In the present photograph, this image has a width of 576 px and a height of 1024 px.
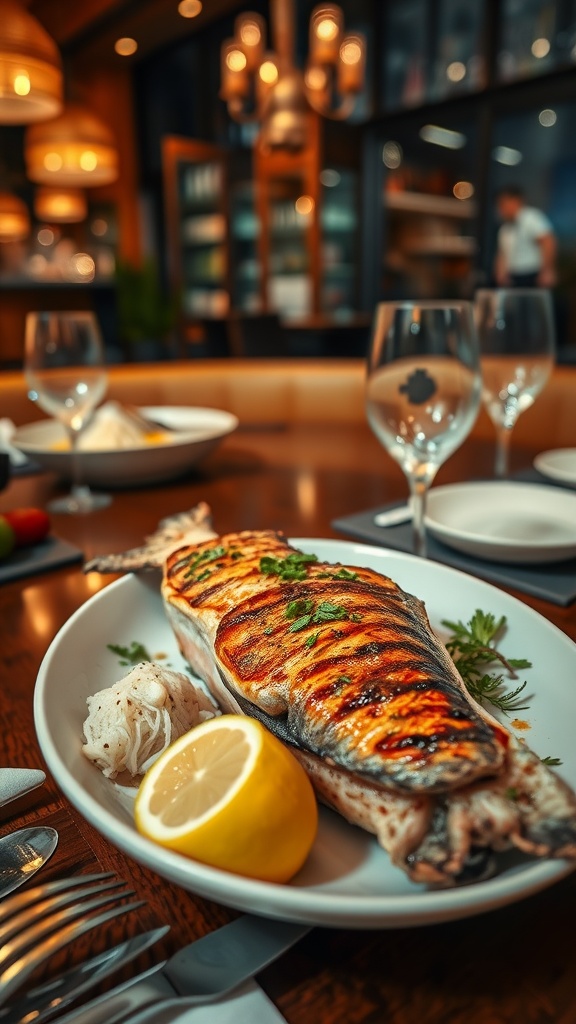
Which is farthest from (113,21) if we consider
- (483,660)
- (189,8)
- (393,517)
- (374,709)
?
(374,709)

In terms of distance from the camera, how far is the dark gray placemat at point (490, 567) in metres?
0.94

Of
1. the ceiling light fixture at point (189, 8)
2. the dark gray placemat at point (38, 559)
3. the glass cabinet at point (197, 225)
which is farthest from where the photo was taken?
the glass cabinet at point (197, 225)

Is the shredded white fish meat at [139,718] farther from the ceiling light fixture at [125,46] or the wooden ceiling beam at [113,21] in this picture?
the ceiling light fixture at [125,46]

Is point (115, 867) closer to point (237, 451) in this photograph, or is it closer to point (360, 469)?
point (360, 469)

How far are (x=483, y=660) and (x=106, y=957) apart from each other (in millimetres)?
457

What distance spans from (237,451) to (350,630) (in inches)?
54.3

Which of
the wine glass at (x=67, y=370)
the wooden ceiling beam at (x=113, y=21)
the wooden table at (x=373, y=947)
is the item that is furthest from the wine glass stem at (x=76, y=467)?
the wooden ceiling beam at (x=113, y=21)

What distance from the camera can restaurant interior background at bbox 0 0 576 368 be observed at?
6418 mm

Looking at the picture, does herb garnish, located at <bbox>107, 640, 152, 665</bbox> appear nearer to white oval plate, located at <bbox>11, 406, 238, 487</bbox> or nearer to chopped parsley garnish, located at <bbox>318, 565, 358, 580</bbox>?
chopped parsley garnish, located at <bbox>318, 565, 358, 580</bbox>

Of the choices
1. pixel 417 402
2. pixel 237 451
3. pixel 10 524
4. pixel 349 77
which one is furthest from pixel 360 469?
pixel 349 77

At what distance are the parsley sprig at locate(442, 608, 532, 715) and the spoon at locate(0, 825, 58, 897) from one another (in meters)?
0.39

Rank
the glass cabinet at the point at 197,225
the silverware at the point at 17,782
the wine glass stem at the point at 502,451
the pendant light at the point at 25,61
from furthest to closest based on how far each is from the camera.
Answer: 1. the glass cabinet at the point at 197,225
2. the pendant light at the point at 25,61
3. the wine glass stem at the point at 502,451
4. the silverware at the point at 17,782

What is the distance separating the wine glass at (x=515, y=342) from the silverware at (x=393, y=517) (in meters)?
0.36

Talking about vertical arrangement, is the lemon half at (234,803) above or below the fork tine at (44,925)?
above
